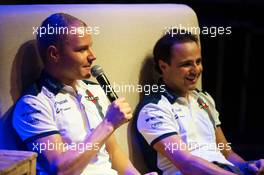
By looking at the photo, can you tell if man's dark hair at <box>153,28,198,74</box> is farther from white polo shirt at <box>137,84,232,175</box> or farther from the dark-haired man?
white polo shirt at <box>137,84,232,175</box>

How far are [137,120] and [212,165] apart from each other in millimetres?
318

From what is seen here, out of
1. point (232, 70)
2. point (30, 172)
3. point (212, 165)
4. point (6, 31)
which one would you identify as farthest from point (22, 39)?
point (232, 70)

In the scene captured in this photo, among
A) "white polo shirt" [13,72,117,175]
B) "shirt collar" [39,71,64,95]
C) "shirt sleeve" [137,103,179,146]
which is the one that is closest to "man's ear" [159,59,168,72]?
"shirt sleeve" [137,103,179,146]

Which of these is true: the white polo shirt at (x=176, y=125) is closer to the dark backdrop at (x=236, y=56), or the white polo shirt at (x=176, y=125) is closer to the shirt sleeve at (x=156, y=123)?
the shirt sleeve at (x=156, y=123)

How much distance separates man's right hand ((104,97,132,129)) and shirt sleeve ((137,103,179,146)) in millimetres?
191

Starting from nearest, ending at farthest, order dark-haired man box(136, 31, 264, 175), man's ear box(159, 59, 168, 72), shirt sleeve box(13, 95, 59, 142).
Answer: shirt sleeve box(13, 95, 59, 142) < dark-haired man box(136, 31, 264, 175) < man's ear box(159, 59, 168, 72)

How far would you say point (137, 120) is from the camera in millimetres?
1799

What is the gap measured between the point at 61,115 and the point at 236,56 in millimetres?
1077

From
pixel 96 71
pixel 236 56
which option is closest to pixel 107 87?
pixel 96 71

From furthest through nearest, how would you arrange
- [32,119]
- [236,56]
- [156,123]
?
[236,56] < [156,123] < [32,119]

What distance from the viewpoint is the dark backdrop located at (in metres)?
2.31

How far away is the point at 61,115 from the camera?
158 centimetres

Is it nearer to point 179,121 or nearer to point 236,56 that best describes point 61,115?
point 179,121

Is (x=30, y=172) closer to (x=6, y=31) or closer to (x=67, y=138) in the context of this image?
(x=67, y=138)
